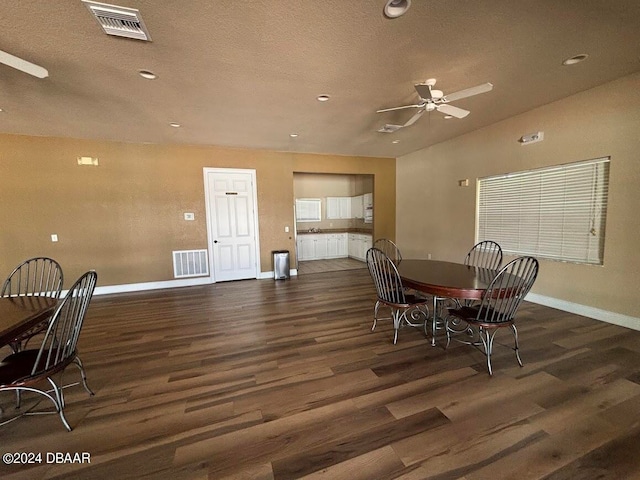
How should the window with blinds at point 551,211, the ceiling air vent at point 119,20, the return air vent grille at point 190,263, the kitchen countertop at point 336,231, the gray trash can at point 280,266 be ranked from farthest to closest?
the kitchen countertop at point 336,231
the gray trash can at point 280,266
the return air vent grille at point 190,263
the window with blinds at point 551,211
the ceiling air vent at point 119,20

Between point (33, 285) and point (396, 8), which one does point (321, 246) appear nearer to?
point (33, 285)

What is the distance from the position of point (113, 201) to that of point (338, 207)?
5898mm

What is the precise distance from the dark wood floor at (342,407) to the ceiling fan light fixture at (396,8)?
9.52 feet

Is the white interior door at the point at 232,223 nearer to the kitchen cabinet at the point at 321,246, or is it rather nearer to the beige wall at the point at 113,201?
the beige wall at the point at 113,201

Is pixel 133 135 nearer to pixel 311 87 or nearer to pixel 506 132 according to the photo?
pixel 311 87

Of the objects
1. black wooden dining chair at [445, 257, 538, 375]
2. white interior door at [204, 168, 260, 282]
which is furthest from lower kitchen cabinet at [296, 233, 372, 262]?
black wooden dining chair at [445, 257, 538, 375]

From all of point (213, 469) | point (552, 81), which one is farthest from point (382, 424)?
point (552, 81)

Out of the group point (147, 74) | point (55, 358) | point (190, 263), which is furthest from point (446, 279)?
point (190, 263)

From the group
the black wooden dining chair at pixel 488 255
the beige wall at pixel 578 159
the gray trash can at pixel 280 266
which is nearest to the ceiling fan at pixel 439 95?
the beige wall at pixel 578 159

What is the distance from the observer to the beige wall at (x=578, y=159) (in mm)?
2980

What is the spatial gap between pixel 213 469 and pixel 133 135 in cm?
525

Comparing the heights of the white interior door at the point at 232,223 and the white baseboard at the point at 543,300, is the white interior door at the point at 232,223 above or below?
above

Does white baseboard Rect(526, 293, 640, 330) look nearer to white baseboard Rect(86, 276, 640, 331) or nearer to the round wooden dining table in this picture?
white baseboard Rect(86, 276, 640, 331)

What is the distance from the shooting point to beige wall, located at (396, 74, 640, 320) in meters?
A: 2.98
